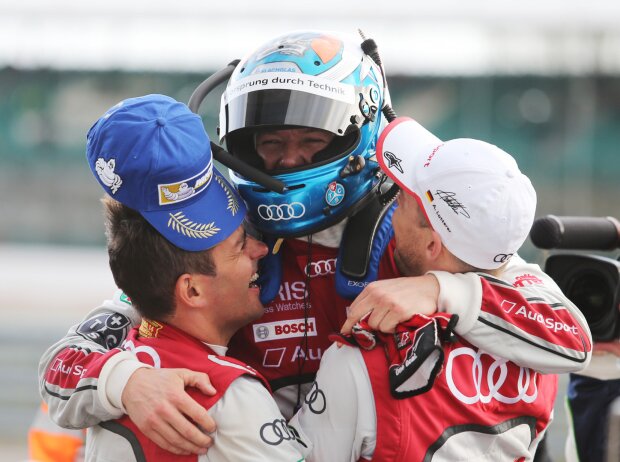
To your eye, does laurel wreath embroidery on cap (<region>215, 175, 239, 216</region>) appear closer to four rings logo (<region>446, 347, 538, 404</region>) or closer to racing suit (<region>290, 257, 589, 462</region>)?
racing suit (<region>290, 257, 589, 462</region>)

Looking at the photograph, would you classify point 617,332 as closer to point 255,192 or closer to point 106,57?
point 255,192

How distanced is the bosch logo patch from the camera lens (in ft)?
2.77

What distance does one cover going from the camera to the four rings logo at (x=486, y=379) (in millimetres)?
2205

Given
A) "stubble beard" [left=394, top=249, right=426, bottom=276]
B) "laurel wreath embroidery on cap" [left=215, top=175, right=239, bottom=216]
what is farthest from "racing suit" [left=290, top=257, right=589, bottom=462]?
"laurel wreath embroidery on cap" [left=215, top=175, right=239, bottom=216]

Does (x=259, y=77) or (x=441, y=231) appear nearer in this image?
(x=441, y=231)

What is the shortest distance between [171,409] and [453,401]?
0.70 meters

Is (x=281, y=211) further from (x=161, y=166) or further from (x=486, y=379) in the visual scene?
(x=486, y=379)

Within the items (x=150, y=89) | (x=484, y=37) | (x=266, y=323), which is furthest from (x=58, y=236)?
(x=266, y=323)

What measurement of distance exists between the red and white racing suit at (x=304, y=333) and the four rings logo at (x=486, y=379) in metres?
0.05

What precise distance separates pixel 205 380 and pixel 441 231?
72cm

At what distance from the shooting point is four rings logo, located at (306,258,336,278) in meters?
2.75

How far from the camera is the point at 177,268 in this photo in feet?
7.68

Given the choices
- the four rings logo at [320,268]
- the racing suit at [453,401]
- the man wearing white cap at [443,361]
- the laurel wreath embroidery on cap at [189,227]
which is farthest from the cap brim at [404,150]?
the laurel wreath embroidery on cap at [189,227]

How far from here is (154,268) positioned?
7.63ft
